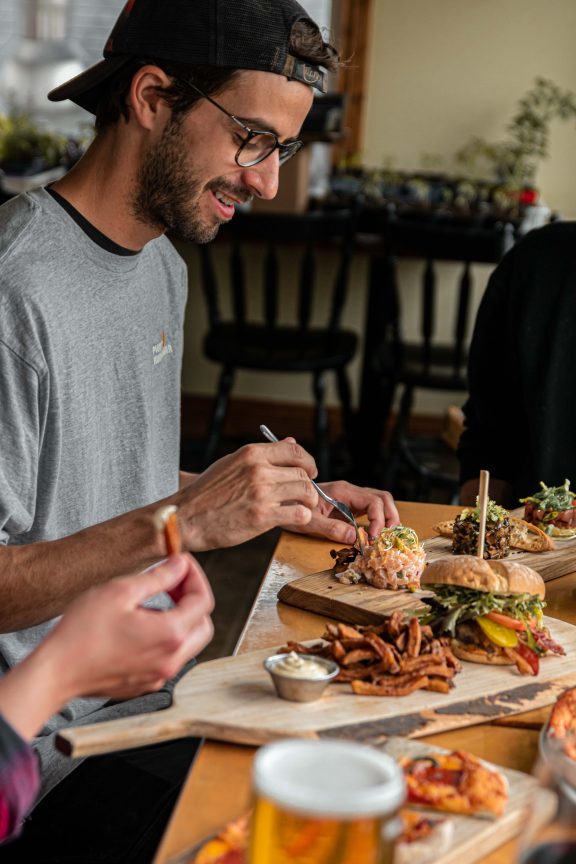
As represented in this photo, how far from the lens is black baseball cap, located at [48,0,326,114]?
61.8 inches

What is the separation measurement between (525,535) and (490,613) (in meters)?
0.46

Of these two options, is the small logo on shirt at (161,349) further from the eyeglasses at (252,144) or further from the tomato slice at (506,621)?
the tomato slice at (506,621)

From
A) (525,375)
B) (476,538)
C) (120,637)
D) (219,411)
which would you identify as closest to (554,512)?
(476,538)

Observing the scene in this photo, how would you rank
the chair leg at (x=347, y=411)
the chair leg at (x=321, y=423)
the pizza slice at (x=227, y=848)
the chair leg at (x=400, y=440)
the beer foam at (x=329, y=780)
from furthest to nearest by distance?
the chair leg at (x=347, y=411) < the chair leg at (x=321, y=423) < the chair leg at (x=400, y=440) < the pizza slice at (x=227, y=848) < the beer foam at (x=329, y=780)

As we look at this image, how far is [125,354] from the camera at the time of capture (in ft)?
5.54

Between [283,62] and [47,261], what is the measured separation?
1.49 feet

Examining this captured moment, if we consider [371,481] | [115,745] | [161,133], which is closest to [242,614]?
[371,481]

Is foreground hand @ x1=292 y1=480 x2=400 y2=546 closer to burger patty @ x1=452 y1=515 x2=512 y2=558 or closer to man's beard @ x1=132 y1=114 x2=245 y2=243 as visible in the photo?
burger patty @ x1=452 y1=515 x2=512 y2=558

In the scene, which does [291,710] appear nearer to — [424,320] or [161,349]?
[161,349]

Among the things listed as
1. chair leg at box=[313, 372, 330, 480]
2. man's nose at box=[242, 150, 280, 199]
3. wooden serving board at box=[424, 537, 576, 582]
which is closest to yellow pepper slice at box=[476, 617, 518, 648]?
wooden serving board at box=[424, 537, 576, 582]

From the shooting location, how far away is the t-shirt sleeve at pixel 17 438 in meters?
1.39

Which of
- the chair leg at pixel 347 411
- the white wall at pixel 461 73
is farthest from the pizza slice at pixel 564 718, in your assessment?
the white wall at pixel 461 73

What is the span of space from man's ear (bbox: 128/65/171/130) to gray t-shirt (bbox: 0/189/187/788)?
189mm

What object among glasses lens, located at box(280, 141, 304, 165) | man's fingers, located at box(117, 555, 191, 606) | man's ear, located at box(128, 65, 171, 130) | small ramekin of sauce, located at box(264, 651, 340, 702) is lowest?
small ramekin of sauce, located at box(264, 651, 340, 702)
